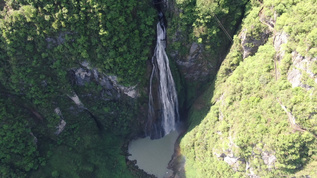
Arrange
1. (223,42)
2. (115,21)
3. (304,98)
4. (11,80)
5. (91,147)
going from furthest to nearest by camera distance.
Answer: (91,147) < (223,42) < (11,80) < (115,21) < (304,98)

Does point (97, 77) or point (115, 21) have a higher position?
point (115, 21)

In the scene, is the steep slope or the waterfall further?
the waterfall

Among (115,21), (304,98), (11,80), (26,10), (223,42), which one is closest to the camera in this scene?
(304,98)

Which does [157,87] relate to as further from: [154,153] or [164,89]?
[154,153]

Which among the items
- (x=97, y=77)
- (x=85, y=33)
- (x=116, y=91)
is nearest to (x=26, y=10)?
(x=85, y=33)

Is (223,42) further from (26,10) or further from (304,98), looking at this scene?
(26,10)

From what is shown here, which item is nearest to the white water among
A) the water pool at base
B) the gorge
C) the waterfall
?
the waterfall

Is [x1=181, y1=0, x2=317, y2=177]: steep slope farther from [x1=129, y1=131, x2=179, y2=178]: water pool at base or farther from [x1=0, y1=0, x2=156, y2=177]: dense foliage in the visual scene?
[x1=0, y1=0, x2=156, y2=177]: dense foliage

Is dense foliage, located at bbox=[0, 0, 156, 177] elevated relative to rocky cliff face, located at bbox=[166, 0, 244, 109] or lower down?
lower down
